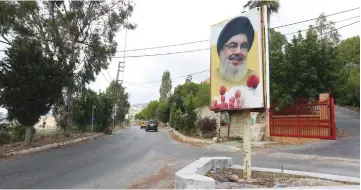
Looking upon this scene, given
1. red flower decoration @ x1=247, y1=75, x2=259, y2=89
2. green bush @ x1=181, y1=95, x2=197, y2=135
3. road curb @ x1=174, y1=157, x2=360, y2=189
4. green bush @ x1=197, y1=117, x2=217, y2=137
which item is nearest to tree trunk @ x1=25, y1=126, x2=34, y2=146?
green bush @ x1=197, y1=117, x2=217, y2=137

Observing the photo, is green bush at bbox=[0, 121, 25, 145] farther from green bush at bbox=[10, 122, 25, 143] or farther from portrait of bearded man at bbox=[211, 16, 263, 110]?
portrait of bearded man at bbox=[211, 16, 263, 110]

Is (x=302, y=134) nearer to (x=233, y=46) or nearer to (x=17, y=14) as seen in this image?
(x=233, y=46)

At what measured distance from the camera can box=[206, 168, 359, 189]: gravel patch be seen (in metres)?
6.25

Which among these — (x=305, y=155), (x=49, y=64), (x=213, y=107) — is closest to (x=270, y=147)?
(x=305, y=155)

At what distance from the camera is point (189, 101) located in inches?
1023

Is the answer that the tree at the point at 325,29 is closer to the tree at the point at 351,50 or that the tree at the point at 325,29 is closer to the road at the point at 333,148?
the tree at the point at 351,50

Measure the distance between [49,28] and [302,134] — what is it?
16.0 metres

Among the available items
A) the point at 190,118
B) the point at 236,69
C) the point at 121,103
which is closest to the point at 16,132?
the point at 190,118

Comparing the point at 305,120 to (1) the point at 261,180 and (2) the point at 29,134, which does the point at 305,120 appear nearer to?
(1) the point at 261,180

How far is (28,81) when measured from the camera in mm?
16688

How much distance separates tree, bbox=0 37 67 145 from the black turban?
1219 centimetres

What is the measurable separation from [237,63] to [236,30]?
71cm

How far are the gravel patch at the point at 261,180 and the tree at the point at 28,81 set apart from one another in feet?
40.8

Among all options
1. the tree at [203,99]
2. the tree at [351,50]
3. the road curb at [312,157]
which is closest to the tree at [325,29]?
the tree at [351,50]
